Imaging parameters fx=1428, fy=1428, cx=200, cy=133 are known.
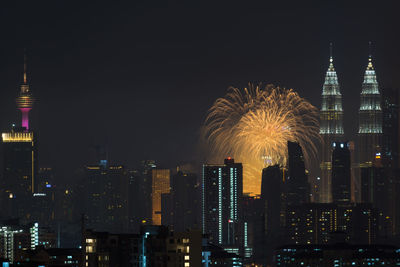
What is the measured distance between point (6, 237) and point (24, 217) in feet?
89.8

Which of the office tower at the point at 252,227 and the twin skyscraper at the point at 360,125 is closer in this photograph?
the office tower at the point at 252,227

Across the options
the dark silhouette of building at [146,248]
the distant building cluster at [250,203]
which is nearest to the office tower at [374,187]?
the distant building cluster at [250,203]

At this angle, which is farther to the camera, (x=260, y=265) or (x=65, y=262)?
(x=260, y=265)

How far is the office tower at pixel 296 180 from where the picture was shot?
75.9 m

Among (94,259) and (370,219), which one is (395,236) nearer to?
(370,219)

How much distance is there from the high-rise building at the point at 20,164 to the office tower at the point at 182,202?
861cm

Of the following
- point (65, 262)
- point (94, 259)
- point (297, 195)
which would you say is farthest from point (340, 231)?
point (94, 259)

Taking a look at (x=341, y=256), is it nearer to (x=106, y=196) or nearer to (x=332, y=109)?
(x=106, y=196)

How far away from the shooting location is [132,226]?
247ft

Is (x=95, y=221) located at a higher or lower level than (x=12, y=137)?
lower

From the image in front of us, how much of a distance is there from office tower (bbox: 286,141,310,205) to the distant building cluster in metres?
0.08

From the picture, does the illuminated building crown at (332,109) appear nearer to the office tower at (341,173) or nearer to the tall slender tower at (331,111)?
the tall slender tower at (331,111)

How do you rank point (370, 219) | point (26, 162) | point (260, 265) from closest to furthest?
point (260, 265)
point (370, 219)
point (26, 162)

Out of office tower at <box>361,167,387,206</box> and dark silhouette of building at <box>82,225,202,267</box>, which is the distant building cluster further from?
dark silhouette of building at <box>82,225,202,267</box>
